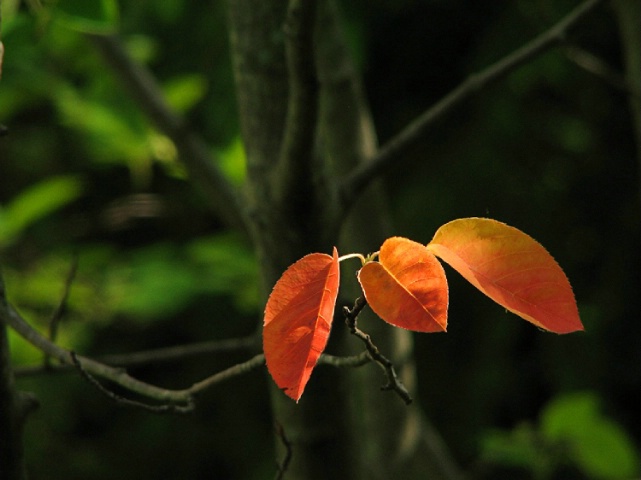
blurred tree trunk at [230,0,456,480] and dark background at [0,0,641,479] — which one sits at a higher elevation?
blurred tree trunk at [230,0,456,480]

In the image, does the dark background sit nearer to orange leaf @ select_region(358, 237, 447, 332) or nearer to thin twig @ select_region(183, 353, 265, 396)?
thin twig @ select_region(183, 353, 265, 396)

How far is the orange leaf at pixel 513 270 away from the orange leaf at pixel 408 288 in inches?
0.7

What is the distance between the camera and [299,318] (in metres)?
0.50

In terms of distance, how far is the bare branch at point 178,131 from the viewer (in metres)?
1.26

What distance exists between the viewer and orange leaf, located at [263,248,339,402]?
485mm

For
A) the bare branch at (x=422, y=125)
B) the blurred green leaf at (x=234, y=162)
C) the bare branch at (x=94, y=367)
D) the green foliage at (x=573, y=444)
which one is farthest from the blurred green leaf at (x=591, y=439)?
the bare branch at (x=94, y=367)

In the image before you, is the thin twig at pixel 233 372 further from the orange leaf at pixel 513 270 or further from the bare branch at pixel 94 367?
the orange leaf at pixel 513 270

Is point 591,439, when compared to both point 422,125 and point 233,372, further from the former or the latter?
point 233,372

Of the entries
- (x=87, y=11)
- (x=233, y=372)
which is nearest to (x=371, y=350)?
(x=233, y=372)

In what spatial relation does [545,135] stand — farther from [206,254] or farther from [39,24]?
[39,24]

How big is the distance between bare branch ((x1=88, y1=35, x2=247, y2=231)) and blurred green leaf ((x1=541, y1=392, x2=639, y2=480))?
758 millimetres

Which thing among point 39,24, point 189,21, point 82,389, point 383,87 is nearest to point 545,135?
point 383,87

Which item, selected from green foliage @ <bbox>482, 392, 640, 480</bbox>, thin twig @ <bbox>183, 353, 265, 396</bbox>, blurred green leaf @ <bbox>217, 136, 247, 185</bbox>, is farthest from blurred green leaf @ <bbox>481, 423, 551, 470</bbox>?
thin twig @ <bbox>183, 353, 265, 396</bbox>

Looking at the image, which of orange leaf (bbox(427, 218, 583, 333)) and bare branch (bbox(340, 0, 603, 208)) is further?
bare branch (bbox(340, 0, 603, 208))
